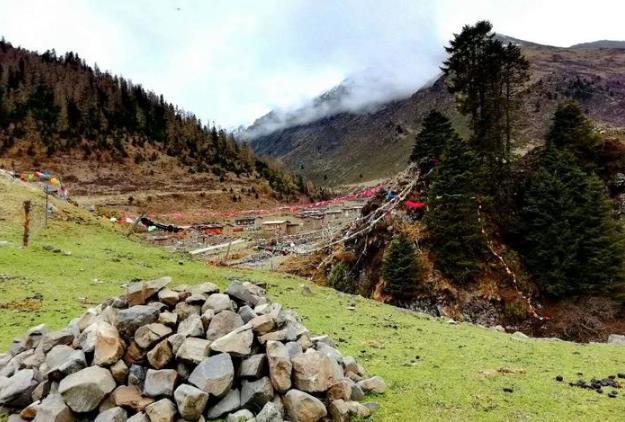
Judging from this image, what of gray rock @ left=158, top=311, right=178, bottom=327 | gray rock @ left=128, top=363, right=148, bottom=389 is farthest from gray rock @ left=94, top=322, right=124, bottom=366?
gray rock @ left=158, top=311, right=178, bottom=327

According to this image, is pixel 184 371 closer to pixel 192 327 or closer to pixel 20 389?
pixel 192 327

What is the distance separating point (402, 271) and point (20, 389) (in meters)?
29.6

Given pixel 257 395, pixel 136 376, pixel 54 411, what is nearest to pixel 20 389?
pixel 54 411

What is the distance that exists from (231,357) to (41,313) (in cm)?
1033

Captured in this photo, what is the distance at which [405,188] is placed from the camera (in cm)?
4578

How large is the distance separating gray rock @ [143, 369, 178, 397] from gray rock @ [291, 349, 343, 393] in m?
2.35

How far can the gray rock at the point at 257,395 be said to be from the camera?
328 inches

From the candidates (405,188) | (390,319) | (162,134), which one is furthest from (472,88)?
(162,134)

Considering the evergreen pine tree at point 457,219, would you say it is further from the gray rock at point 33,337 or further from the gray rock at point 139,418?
the gray rock at point 139,418

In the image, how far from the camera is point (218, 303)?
10109mm

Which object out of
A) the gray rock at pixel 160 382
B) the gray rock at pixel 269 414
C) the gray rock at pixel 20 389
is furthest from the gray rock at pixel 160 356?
the gray rock at pixel 20 389

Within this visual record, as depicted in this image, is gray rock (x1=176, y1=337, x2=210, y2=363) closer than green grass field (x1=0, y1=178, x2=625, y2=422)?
Yes

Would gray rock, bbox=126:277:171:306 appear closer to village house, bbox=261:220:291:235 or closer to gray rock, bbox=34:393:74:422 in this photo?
gray rock, bbox=34:393:74:422

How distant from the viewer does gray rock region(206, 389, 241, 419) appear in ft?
27.1
